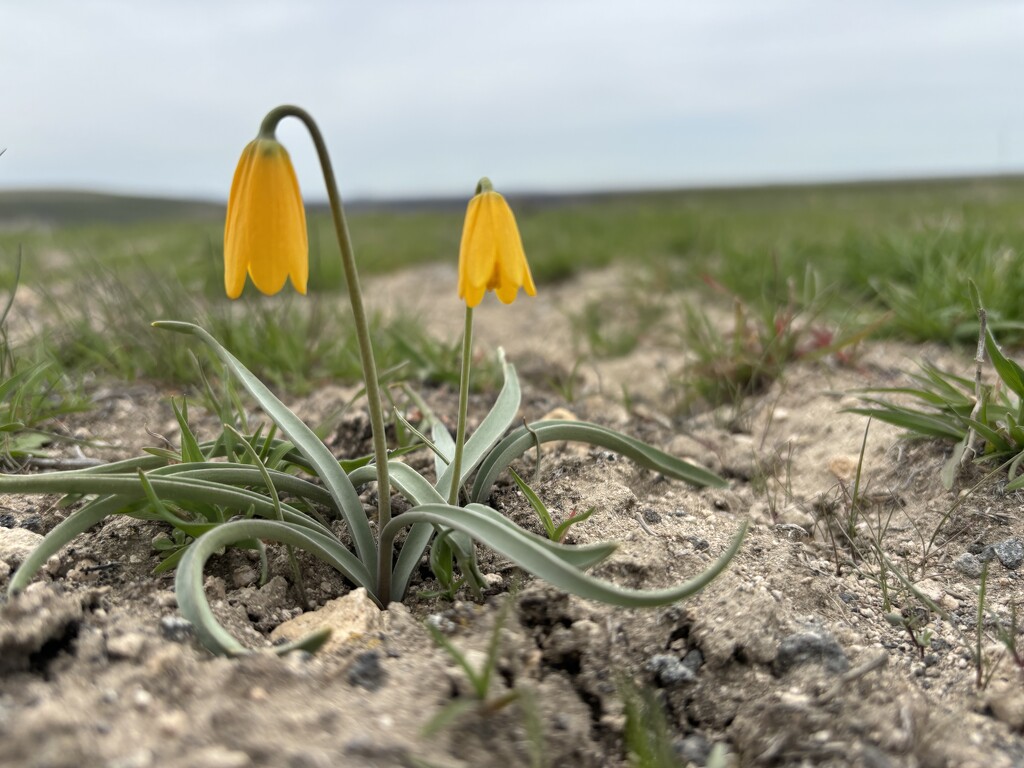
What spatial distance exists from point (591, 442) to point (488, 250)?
0.69 m

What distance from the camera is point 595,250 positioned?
617 cm

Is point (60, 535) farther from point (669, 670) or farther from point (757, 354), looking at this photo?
point (757, 354)

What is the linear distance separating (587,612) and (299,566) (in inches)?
25.2

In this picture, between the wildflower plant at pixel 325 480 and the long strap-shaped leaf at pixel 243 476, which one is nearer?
the wildflower plant at pixel 325 480

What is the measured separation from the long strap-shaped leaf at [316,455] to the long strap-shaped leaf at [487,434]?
203 mm

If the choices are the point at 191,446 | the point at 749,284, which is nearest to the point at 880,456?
the point at 191,446

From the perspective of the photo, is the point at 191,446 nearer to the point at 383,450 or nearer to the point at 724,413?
the point at 383,450

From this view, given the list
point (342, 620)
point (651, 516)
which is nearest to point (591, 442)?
point (651, 516)

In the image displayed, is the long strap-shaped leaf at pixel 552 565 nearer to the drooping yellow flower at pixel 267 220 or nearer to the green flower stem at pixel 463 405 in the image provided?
the green flower stem at pixel 463 405

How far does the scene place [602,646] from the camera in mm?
1491

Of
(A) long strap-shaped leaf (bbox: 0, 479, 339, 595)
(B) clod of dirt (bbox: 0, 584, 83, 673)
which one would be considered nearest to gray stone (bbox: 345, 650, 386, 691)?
(A) long strap-shaped leaf (bbox: 0, 479, 339, 595)

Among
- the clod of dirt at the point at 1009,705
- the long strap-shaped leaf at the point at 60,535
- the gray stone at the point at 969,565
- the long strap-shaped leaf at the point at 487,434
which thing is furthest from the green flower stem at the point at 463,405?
A: the gray stone at the point at 969,565

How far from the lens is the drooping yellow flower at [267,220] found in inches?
51.3

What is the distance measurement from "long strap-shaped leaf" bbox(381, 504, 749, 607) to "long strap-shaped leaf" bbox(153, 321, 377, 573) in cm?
24
